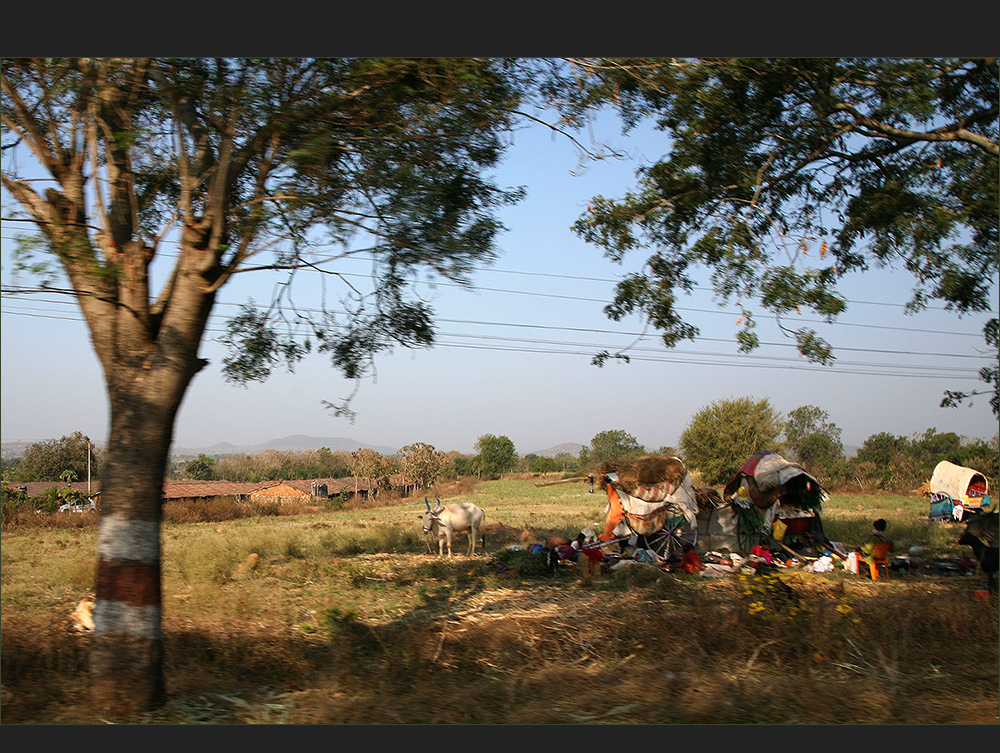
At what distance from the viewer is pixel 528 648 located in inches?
292

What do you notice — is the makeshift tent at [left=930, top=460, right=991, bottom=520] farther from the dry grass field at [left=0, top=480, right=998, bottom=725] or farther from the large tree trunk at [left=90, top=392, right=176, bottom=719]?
the large tree trunk at [left=90, top=392, right=176, bottom=719]

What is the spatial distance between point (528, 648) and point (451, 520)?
7.29 m

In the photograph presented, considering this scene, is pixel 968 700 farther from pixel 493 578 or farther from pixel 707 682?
pixel 493 578

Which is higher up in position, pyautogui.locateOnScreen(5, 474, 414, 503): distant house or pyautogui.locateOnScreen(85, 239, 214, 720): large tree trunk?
pyautogui.locateOnScreen(85, 239, 214, 720): large tree trunk

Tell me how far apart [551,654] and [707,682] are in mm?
1809

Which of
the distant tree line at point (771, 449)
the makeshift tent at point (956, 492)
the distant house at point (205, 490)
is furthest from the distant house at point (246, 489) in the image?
the makeshift tent at point (956, 492)

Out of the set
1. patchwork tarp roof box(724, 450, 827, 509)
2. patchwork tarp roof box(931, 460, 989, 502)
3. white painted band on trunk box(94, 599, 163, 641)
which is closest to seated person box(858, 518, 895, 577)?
patchwork tarp roof box(724, 450, 827, 509)

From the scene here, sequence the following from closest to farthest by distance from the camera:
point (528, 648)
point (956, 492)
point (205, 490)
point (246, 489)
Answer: point (528, 648) < point (956, 492) < point (205, 490) < point (246, 489)

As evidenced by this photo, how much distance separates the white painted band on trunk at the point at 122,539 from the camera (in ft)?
18.1

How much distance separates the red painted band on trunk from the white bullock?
901 cm

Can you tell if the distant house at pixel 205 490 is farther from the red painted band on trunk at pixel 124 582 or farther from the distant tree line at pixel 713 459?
the red painted band on trunk at pixel 124 582

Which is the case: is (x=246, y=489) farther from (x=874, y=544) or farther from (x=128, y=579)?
(x=128, y=579)

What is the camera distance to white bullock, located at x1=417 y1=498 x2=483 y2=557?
14508 mm

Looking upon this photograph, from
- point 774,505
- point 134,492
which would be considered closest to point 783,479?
point 774,505
